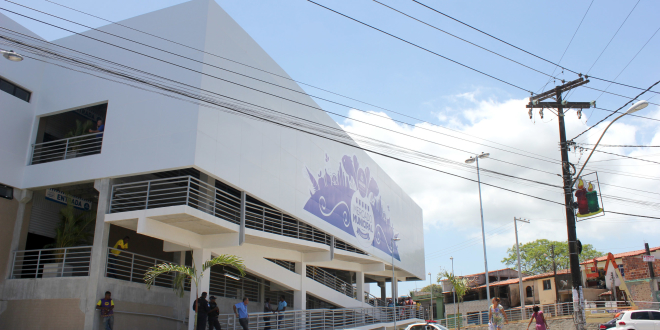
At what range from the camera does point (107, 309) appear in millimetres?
15562

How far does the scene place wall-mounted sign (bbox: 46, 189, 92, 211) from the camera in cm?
1883

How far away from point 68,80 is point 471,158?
23870 mm

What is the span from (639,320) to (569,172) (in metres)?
5.88

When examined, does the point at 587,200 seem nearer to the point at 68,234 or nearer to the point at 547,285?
the point at 68,234

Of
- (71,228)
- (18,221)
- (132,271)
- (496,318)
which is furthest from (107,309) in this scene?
(496,318)

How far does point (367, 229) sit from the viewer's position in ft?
104

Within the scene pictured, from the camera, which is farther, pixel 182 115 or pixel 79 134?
pixel 79 134

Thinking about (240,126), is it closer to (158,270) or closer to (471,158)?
(158,270)

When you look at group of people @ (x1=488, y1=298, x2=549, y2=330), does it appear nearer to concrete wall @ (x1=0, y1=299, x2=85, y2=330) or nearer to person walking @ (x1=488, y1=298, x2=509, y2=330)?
person walking @ (x1=488, y1=298, x2=509, y2=330)

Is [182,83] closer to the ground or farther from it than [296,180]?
farther from it

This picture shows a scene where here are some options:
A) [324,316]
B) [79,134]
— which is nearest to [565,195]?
[324,316]

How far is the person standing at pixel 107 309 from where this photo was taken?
608 inches

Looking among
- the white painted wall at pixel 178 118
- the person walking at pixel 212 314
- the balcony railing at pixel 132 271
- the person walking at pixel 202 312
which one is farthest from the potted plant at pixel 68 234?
the person walking at pixel 212 314

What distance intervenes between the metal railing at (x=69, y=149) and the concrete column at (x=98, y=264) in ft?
7.11
